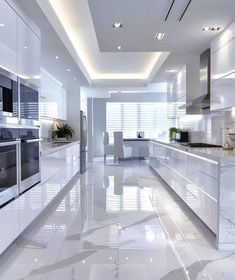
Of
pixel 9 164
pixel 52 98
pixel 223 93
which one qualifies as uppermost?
pixel 52 98

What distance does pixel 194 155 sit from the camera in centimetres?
342

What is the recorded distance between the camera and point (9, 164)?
2.39m

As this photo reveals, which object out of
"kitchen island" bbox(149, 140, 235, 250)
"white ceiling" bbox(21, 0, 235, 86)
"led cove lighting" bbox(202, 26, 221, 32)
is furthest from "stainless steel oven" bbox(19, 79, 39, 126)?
"led cove lighting" bbox(202, 26, 221, 32)

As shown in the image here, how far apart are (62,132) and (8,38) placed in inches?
187

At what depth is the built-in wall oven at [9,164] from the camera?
2.24m

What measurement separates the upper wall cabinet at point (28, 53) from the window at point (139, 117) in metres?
8.63

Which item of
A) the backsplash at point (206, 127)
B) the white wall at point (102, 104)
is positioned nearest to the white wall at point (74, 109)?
the backsplash at point (206, 127)

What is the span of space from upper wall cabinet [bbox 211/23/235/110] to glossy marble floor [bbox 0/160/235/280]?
154cm

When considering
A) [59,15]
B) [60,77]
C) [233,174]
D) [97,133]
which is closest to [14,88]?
[59,15]

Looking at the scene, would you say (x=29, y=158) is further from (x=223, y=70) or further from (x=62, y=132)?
(x=62, y=132)

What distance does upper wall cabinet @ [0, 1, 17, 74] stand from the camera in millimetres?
2268

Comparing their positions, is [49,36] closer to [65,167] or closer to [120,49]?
[120,49]

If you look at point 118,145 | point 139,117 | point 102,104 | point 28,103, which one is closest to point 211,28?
point 28,103

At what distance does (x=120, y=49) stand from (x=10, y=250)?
326cm
